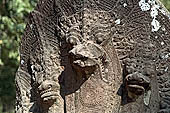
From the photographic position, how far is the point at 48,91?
2957 millimetres

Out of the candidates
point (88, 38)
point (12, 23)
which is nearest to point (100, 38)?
point (88, 38)

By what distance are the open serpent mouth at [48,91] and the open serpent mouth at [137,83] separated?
424 millimetres

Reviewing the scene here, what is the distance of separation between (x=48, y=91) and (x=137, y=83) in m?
0.51

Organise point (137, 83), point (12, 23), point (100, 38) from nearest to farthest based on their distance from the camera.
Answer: point (137, 83)
point (100, 38)
point (12, 23)

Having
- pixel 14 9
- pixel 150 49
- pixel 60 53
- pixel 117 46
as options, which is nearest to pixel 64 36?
pixel 60 53

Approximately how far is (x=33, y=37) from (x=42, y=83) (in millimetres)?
347

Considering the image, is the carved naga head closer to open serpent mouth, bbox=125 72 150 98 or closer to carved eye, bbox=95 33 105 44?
carved eye, bbox=95 33 105 44

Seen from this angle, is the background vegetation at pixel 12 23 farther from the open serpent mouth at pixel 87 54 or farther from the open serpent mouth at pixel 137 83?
the open serpent mouth at pixel 137 83

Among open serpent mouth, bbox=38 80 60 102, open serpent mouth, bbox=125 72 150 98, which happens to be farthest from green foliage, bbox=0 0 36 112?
open serpent mouth, bbox=125 72 150 98

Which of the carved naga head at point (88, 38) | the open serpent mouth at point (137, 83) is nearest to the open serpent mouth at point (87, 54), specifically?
the carved naga head at point (88, 38)

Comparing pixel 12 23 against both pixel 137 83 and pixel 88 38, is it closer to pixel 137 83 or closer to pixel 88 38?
pixel 88 38

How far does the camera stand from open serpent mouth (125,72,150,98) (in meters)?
2.75

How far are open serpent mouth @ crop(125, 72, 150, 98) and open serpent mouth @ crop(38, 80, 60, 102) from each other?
424 millimetres

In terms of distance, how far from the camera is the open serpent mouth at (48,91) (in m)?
2.94
